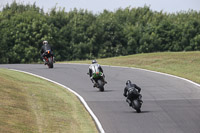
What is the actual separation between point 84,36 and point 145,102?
55504 millimetres

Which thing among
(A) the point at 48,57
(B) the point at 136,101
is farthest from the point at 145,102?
(A) the point at 48,57

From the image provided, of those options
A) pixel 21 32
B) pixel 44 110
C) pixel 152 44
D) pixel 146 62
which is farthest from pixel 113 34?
pixel 44 110

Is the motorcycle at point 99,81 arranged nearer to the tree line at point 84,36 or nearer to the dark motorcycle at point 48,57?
the dark motorcycle at point 48,57

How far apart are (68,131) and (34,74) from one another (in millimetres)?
15476

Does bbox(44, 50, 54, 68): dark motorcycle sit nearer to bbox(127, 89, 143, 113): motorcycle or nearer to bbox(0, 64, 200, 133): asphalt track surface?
bbox(0, 64, 200, 133): asphalt track surface

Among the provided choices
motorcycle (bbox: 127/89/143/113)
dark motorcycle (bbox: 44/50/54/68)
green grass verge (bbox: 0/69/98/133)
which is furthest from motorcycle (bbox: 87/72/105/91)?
dark motorcycle (bbox: 44/50/54/68)

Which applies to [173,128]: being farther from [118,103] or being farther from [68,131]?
[118,103]

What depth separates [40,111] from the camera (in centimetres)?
1567

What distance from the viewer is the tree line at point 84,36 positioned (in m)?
67.3

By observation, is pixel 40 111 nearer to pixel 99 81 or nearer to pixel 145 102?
pixel 145 102

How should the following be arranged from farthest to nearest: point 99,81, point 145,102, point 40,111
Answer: point 99,81, point 145,102, point 40,111

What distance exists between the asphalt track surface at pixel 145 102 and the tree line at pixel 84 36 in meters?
39.4

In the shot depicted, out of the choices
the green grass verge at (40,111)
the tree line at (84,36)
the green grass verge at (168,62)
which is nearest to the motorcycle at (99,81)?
the green grass verge at (40,111)

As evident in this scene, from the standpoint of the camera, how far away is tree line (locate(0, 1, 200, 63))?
221ft
